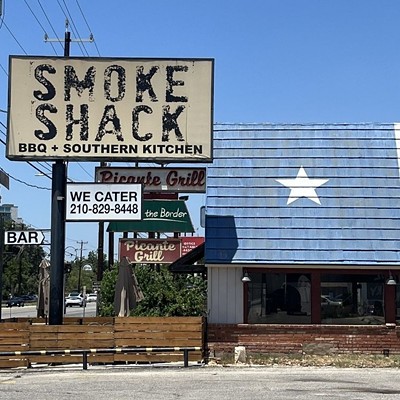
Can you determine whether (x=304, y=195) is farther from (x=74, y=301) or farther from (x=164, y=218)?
(x=74, y=301)

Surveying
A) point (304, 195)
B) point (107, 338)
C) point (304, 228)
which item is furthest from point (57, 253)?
point (304, 195)

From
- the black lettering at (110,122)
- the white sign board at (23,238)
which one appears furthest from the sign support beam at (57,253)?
the white sign board at (23,238)

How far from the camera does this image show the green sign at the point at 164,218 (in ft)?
95.9

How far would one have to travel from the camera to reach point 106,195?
20312mm

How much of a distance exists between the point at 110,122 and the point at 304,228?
612 centimetres

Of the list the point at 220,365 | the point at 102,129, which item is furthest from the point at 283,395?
the point at 102,129

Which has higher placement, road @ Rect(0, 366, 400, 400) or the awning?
the awning

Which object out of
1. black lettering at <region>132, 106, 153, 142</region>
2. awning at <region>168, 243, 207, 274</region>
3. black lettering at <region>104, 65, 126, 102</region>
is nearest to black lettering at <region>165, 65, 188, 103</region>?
black lettering at <region>132, 106, 153, 142</region>

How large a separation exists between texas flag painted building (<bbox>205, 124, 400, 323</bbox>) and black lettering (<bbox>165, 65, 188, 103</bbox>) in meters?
2.77

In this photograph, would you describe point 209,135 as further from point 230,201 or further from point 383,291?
point 383,291

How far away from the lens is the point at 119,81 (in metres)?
21.1

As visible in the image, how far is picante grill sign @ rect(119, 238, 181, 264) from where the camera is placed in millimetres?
30859

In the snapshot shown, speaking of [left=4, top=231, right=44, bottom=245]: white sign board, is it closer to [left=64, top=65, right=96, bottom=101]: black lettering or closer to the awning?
the awning

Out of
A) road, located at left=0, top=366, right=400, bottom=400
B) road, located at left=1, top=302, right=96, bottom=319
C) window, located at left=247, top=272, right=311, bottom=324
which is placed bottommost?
→ road, located at left=0, top=366, right=400, bottom=400
